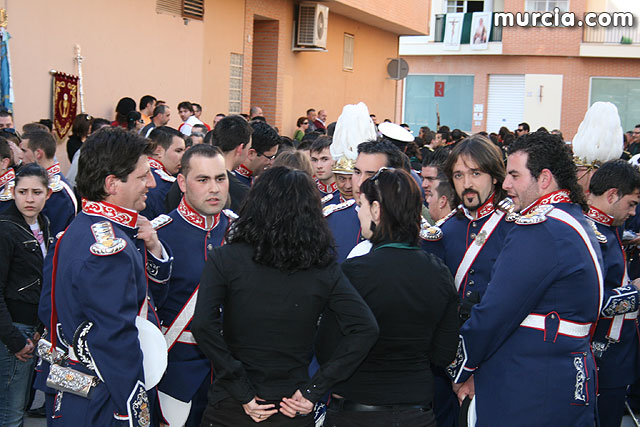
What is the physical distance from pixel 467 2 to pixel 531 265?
35.3m

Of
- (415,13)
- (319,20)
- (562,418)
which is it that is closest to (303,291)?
(562,418)

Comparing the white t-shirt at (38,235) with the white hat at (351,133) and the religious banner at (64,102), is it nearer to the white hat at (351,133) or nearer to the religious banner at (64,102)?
the white hat at (351,133)

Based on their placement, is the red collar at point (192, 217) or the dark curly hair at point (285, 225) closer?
the dark curly hair at point (285, 225)

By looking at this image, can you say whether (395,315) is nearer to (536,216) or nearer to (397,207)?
(397,207)

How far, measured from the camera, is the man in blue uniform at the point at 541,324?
3621 mm

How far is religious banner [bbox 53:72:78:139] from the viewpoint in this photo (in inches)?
456

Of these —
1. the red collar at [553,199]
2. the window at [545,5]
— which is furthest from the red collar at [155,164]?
the window at [545,5]

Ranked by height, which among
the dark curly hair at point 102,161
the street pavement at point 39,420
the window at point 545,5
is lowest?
the street pavement at point 39,420

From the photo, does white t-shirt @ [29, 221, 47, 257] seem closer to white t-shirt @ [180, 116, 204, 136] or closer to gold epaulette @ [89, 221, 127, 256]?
gold epaulette @ [89, 221, 127, 256]

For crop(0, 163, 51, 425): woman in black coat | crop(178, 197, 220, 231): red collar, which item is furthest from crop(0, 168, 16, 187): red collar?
crop(178, 197, 220, 231): red collar

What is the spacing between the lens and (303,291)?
318cm

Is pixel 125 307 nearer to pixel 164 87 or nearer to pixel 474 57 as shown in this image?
pixel 164 87

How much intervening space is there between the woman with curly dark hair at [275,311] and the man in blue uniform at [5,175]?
3.05m

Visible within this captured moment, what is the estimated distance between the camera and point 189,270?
4246 mm
